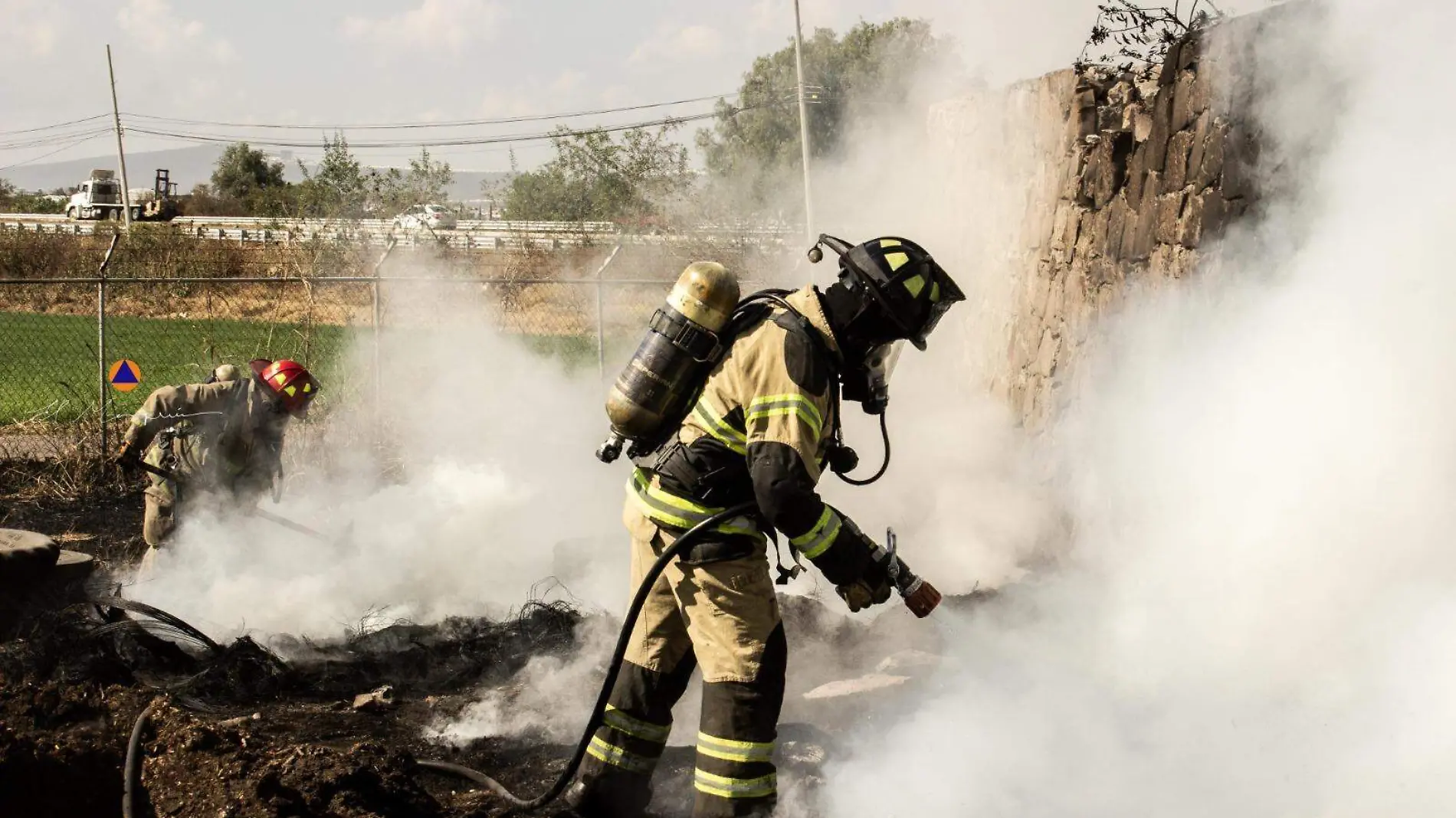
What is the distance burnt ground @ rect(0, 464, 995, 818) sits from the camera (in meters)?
3.32

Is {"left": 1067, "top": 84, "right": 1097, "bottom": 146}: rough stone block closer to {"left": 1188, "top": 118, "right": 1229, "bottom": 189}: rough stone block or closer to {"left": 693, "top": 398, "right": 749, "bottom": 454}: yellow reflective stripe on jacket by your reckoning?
{"left": 1188, "top": 118, "right": 1229, "bottom": 189}: rough stone block

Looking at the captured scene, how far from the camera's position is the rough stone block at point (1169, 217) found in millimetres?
4875

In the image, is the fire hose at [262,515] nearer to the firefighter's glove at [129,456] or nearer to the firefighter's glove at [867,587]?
the firefighter's glove at [129,456]

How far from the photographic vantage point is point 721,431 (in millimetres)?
3277

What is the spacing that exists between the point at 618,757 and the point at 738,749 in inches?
20.1

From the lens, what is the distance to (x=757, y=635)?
3250mm

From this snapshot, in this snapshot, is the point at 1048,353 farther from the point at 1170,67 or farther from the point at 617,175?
the point at 617,175

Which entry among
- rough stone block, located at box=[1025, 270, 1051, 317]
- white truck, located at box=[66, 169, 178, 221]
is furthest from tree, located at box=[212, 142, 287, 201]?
rough stone block, located at box=[1025, 270, 1051, 317]

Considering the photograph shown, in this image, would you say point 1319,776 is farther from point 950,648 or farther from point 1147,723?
point 950,648

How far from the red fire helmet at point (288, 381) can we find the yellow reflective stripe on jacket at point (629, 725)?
3.21 m

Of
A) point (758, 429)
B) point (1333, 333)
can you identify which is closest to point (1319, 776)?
point (1333, 333)

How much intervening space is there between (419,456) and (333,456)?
0.64 metres

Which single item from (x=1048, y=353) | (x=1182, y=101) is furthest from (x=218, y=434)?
(x=1182, y=101)

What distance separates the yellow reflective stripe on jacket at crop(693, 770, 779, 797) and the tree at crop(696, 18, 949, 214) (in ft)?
26.0
